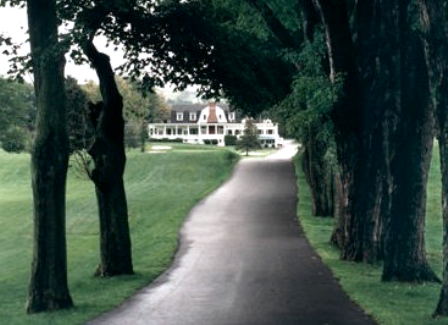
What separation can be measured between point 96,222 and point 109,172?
64.1 feet

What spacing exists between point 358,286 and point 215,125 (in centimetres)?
11268

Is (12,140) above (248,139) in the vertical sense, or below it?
above

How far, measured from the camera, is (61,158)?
15305 millimetres

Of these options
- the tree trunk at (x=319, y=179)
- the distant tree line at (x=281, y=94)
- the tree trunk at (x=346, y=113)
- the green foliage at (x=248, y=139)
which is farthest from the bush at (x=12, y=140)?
the tree trunk at (x=346, y=113)

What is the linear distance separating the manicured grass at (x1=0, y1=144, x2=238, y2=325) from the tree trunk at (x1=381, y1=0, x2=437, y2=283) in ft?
20.8

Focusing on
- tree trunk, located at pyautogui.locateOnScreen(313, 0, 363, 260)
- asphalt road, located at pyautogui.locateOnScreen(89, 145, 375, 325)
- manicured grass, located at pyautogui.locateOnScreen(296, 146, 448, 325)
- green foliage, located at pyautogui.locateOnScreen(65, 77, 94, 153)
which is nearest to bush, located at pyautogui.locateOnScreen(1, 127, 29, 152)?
green foliage, located at pyautogui.locateOnScreen(65, 77, 94, 153)

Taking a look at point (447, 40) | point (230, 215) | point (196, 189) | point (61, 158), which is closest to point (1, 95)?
point (196, 189)

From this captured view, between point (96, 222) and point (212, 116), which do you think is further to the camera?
point (212, 116)

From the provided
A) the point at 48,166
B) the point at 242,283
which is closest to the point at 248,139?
the point at 242,283

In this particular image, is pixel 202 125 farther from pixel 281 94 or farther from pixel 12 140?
pixel 281 94

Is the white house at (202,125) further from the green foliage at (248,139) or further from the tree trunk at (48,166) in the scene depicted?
the tree trunk at (48,166)

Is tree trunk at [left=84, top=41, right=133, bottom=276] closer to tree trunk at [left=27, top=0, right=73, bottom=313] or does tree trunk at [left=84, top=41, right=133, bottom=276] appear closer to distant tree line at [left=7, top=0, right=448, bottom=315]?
distant tree line at [left=7, top=0, right=448, bottom=315]

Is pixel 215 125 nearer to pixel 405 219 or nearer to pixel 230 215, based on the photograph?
pixel 230 215

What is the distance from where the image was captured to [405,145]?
55.7 ft
